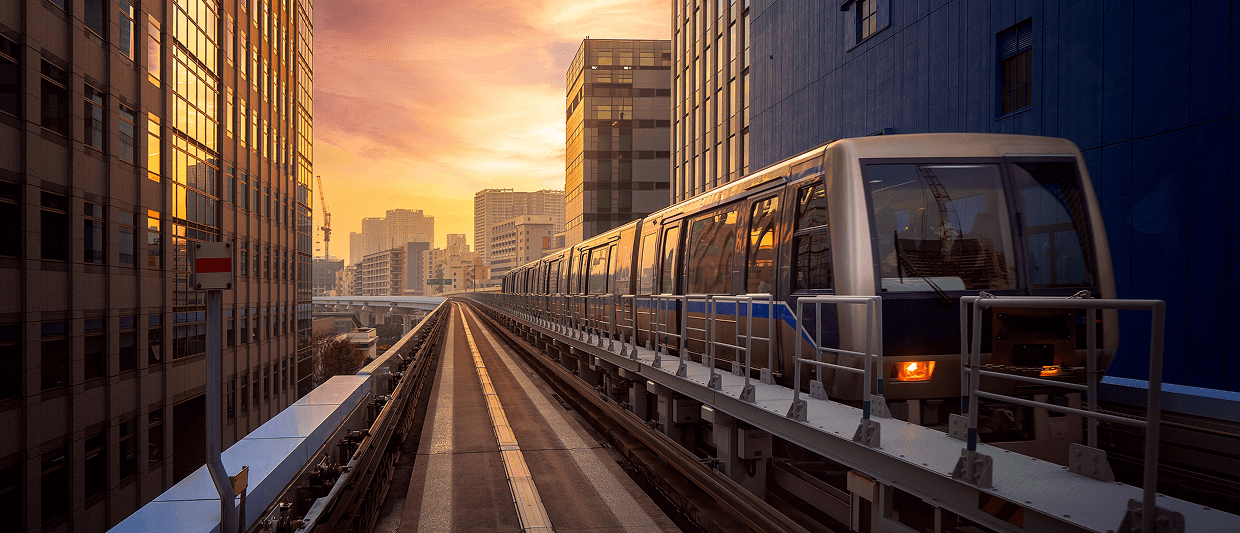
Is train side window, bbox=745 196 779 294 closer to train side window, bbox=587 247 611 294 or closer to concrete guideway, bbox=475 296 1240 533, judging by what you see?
concrete guideway, bbox=475 296 1240 533

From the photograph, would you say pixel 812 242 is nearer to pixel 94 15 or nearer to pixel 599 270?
pixel 599 270

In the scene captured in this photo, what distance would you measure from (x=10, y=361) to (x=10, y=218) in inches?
132

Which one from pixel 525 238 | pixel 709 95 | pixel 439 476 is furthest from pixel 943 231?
pixel 525 238

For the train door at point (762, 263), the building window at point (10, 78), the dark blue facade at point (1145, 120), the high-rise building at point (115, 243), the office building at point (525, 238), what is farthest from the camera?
the office building at point (525, 238)

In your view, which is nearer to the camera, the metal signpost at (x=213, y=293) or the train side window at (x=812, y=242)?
the metal signpost at (x=213, y=293)

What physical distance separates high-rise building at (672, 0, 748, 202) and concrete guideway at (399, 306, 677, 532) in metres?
17.8

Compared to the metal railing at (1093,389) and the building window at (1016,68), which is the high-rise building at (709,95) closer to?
the building window at (1016,68)

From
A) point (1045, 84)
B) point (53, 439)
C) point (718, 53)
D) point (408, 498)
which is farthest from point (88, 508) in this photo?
point (718, 53)

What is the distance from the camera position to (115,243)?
1934cm

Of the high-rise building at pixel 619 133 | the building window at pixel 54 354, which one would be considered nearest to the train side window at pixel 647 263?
the building window at pixel 54 354

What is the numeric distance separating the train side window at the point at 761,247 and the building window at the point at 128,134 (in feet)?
68.5

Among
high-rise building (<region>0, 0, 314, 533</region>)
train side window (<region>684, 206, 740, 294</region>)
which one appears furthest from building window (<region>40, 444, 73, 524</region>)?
train side window (<region>684, 206, 740, 294</region>)

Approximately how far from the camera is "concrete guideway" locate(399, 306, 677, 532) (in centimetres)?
688

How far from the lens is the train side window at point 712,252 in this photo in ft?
28.0
